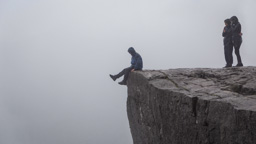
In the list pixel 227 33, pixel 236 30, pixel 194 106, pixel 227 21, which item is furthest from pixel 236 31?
pixel 194 106

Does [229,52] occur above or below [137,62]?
above

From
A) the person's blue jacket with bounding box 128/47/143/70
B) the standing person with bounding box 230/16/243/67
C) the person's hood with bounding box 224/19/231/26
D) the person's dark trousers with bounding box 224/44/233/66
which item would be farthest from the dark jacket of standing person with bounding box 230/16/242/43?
the person's blue jacket with bounding box 128/47/143/70

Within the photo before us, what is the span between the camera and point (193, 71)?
52.6ft

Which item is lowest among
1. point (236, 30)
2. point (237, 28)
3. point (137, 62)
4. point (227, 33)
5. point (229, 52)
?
point (137, 62)

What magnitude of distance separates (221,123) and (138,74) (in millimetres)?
8992

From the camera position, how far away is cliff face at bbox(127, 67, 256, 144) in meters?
8.41

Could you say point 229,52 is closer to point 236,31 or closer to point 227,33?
point 227,33

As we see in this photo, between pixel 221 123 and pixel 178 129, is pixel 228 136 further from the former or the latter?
pixel 178 129

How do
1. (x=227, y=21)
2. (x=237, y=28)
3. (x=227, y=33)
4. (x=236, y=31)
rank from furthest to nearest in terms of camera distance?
(x=227, y=33) → (x=227, y=21) → (x=236, y=31) → (x=237, y=28)

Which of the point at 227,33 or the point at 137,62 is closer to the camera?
the point at 227,33

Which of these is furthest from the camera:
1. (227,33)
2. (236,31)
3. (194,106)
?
(227,33)

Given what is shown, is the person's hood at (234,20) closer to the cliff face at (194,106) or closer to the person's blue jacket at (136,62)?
the cliff face at (194,106)

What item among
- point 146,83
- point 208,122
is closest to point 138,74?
point 146,83

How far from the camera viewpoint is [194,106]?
10609 mm
